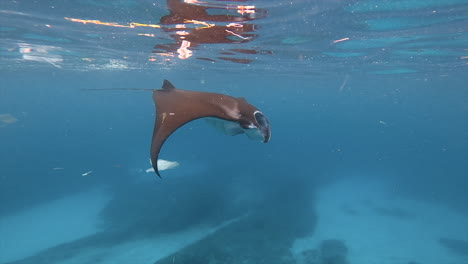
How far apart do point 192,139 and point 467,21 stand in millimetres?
→ 31652

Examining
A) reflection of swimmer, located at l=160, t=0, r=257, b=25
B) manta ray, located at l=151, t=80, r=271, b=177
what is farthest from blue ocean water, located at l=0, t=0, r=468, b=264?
manta ray, located at l=151, t=80, r=271, b=177

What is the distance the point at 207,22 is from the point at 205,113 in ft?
27.9

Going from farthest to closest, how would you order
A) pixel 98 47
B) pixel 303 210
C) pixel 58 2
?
pixel 98 47
pixel 303 210
pixel 58 2

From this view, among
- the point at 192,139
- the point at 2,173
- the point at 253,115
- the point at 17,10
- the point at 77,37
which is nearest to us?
the point at 253,115

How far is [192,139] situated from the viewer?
3766 centimetres

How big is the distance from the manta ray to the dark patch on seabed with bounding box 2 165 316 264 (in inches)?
312

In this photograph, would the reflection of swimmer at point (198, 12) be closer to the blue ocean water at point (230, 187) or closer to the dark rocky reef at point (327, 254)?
the blue ocean water at point (230, 187)

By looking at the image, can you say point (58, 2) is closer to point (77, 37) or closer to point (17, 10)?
point (17, 10)

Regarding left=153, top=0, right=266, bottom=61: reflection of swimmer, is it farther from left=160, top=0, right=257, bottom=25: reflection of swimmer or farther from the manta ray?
the manta ray

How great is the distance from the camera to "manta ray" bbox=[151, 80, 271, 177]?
4.18 m

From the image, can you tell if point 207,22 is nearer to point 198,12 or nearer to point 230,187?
point 198,12

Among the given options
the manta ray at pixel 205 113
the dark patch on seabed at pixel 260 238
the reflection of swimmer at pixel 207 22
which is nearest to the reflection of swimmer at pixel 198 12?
the reflection of swimmer at pixel 207 22

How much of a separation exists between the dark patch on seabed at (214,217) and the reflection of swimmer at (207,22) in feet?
32.5

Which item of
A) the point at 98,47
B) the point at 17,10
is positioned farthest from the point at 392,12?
the point at 98,47
